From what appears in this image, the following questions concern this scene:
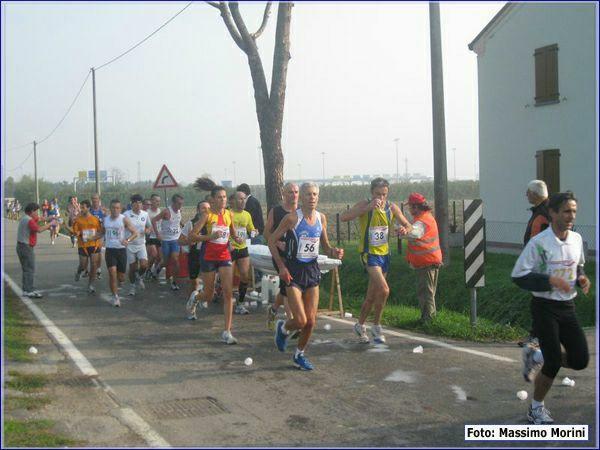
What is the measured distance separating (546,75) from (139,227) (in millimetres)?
13553

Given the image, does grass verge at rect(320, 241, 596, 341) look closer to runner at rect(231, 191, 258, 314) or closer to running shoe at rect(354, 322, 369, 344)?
running shoe at rect(354, 322, 369, 344)

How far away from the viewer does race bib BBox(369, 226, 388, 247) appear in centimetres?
919

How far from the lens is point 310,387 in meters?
7.34

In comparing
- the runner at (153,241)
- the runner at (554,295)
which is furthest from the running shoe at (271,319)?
the runner at (153,241)

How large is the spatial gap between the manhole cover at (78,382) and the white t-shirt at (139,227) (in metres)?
6.62

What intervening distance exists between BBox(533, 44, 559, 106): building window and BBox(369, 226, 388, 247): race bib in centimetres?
1417

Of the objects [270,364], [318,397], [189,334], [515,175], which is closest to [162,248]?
[189,334]

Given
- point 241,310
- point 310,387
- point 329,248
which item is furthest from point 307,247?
point 241,310

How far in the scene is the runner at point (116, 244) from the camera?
12922 millimetres

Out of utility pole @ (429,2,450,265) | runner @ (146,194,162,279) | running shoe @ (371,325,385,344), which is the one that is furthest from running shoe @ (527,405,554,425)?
runner @ (146,194,162,279)

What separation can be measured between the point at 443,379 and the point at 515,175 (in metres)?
17.2

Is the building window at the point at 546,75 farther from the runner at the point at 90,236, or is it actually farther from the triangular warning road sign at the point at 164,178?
the runner at the point at 90,236

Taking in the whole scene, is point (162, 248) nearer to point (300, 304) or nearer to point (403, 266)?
point (403, 266)

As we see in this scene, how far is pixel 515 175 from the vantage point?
77.1 feet
